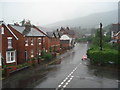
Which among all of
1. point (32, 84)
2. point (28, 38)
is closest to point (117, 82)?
point (32, 84)

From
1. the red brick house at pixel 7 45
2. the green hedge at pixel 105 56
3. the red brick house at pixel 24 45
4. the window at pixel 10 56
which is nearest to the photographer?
the red brick house at pixel 7 45

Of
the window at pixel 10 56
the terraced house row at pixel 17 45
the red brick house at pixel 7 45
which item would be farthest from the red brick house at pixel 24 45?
the window at pixel 10 56

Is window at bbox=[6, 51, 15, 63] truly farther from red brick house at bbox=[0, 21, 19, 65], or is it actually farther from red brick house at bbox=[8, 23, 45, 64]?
red brick house at bbox=[8, 23, 45, 64]

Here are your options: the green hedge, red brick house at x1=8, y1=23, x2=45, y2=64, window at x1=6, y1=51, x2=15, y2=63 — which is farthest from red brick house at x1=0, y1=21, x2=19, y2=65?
the green hedge

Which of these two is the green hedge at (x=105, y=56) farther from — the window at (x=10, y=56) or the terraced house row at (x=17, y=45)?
the window at (x=10, y=56)

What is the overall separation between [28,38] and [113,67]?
1665cm

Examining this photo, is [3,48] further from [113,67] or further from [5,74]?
[113,67]

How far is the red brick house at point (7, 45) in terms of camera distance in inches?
1013

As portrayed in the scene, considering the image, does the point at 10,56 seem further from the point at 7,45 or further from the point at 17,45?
the point at 17,45

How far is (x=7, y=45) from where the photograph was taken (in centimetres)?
2673

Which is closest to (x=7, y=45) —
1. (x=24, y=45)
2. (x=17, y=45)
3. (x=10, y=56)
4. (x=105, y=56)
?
(x=10, y=56)

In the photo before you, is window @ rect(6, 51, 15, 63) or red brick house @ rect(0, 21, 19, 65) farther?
window @ rect(6, 51, 15, 63)

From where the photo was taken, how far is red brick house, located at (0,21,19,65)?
25.7 metres

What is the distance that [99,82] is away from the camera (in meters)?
17.8
